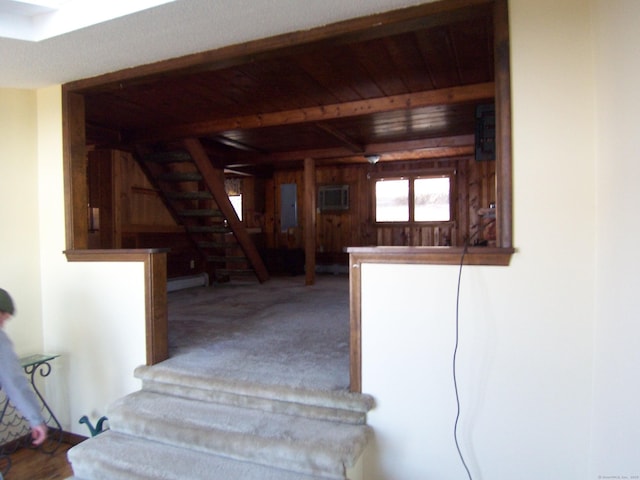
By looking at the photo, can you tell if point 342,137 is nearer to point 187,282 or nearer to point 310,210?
point 310,210

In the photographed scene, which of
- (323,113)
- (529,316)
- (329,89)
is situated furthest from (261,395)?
(323,113)

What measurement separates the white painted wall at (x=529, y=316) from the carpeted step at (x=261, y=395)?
0.24m

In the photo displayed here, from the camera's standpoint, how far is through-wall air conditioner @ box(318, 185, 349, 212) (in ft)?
25.6

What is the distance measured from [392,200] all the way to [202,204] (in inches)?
141

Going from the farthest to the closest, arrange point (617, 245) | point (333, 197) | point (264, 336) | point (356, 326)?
point (333, 197), point (264, 336), point (356, 326), point (617, 245)

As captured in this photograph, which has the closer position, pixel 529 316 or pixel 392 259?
pixel 529 316

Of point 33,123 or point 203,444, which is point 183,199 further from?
point 203,444

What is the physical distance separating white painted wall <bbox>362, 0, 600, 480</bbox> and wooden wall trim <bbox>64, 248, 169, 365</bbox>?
158 cm

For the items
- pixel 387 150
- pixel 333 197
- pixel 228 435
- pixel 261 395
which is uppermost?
pixel 387 150

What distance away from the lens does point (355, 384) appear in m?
A: 2.04

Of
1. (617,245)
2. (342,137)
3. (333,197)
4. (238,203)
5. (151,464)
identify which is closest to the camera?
(617,245)

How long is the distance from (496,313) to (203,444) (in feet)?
5.16

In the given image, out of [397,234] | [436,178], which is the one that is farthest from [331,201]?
[436,178]

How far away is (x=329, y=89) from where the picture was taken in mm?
3318
